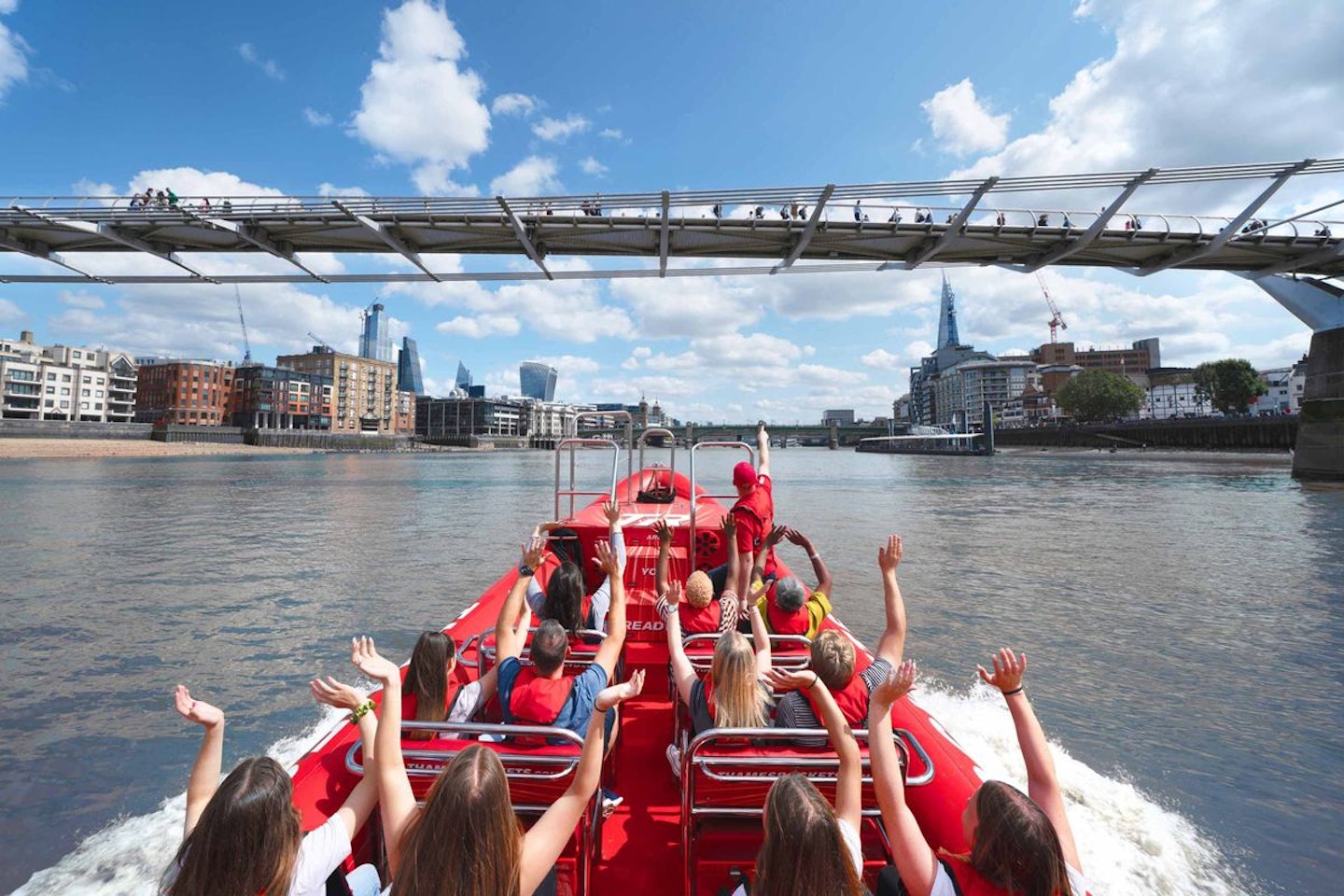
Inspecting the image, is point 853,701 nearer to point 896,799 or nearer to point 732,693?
point 732,693

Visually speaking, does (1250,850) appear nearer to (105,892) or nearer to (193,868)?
(193,868)

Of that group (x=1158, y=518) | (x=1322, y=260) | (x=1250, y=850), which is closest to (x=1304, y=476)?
(x=1322, y=260)

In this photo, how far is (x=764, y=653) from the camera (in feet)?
13.4

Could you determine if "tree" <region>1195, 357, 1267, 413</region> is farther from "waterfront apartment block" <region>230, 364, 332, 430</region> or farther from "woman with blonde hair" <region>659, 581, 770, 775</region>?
"waterfront apartment block" <region>230, 364, 332, 430</region>

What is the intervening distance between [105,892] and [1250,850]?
8.48 meters

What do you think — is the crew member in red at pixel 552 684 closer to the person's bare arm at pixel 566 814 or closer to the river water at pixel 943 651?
the person's bare arm at pixel 566 814

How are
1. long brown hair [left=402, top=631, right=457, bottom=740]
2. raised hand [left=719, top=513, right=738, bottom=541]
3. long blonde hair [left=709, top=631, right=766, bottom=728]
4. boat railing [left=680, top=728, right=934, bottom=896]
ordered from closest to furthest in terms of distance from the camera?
1. boat railing [left=680, top=728, right=934, bottom=896]
2. long blonde hair [left=709, top=631, right=766, bottom=728]
3. long brown hair [left=402, top=631, right=457, bottom=740]
4. raised hand [left=719, top=513, right=738, bottom=541]

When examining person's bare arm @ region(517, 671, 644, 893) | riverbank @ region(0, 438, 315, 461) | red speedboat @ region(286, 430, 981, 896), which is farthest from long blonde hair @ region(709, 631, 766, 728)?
riverbank @ region(0, 438, 315, 461)

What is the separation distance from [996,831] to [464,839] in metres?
1.69

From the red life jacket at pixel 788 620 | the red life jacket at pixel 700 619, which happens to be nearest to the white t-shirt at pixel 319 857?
the red life jacket at pixel 700 619

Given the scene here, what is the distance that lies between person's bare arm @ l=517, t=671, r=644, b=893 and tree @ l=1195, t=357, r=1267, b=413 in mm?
129619

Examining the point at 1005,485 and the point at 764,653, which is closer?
the point at 764,653

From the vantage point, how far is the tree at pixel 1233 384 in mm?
95812

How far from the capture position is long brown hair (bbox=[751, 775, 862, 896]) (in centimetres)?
176
